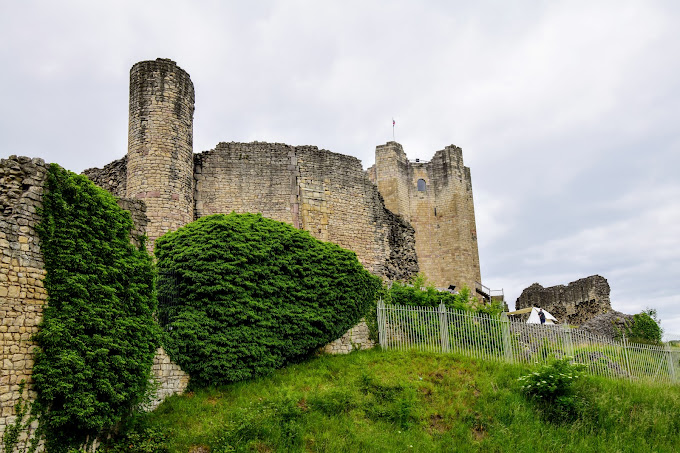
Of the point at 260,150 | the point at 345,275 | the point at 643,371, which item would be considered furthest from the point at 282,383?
the point at 260,150

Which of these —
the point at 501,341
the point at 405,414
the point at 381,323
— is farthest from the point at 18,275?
the point at 501,341

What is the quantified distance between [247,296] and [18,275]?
5.47 meters

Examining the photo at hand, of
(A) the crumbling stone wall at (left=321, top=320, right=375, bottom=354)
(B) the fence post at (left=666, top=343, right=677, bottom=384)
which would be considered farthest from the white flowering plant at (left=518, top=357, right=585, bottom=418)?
(B) the fence post at (left=666, top=343, right=677, bottom=384)

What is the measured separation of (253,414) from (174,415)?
1.40 metres

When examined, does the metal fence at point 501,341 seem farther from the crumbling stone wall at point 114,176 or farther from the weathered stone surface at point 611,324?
the crumbling stone wall at point 114,176

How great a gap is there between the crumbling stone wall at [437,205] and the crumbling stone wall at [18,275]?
2835 cm

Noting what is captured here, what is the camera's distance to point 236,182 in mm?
22547

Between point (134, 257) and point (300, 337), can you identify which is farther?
point (300, 337)

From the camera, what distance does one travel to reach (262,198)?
22.8m

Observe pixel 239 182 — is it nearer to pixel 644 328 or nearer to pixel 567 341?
pixel 567 341

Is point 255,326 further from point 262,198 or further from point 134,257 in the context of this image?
point 262,198

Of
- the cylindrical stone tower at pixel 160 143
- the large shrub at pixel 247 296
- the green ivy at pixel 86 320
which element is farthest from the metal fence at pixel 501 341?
the cylindrical stone tower at pixel 160 143

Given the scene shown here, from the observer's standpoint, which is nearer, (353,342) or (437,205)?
(353,342)

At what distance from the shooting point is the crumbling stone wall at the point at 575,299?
32.3 metres
